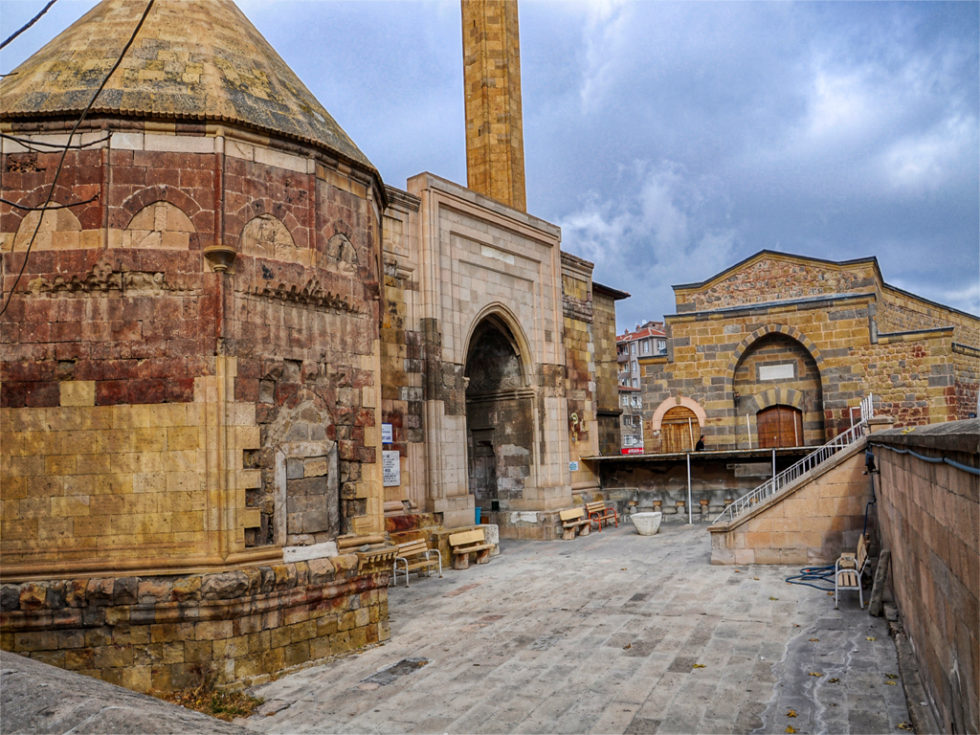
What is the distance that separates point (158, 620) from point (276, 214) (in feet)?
15.0

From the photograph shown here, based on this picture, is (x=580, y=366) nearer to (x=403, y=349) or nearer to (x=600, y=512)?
(x=600, y=512)

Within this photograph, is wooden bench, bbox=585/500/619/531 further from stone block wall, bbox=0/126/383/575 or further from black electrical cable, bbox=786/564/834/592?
stone block wall, bbox=0/126/383/575

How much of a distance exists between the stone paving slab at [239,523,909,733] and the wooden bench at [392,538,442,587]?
0.82 metres

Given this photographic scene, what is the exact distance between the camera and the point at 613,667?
7.70 m

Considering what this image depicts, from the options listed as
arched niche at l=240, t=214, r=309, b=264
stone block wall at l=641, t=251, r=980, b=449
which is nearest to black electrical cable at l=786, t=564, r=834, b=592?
arched niche at l=240, t=214, r=309, b=264

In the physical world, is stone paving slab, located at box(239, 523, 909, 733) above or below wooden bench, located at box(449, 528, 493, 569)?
below

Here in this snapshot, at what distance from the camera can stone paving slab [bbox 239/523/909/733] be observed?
6.34 metres

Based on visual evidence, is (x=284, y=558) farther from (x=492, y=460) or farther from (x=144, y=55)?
(x=492, y=460)

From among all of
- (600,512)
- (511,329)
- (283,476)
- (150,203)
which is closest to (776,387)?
(600,512)

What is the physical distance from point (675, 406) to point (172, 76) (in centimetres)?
1929

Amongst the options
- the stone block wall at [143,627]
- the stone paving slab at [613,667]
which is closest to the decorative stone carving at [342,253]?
the stone block wall at [143,627]

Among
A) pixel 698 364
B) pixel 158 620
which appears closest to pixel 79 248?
pixel 158 620

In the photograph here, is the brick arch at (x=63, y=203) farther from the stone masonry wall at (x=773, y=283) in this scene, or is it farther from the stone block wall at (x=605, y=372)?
the stone masonry wall at (x=773, y=283)

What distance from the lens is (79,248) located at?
7789mm
